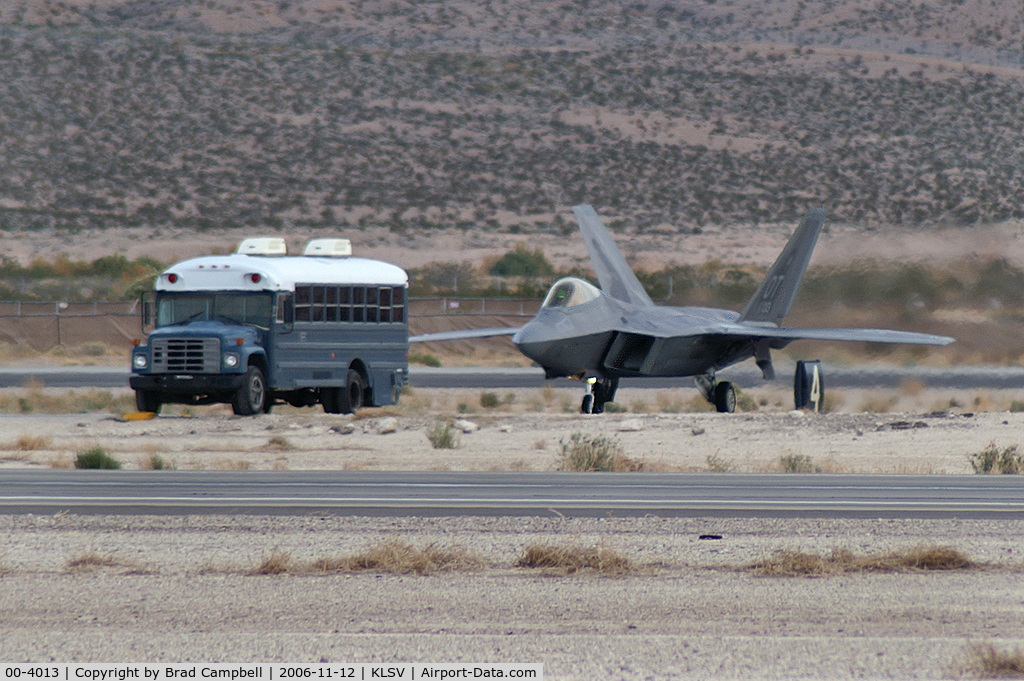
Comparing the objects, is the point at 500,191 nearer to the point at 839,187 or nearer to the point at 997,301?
the point at 839,187

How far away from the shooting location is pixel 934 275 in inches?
1373

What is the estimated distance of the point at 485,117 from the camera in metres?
85.9

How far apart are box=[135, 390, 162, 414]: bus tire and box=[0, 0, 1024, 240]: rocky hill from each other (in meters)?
54.3

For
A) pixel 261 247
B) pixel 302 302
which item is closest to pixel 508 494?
pixel 302 302

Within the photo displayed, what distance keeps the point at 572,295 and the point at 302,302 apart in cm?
492

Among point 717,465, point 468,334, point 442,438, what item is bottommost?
point 442,438

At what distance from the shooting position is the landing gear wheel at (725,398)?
27703mm

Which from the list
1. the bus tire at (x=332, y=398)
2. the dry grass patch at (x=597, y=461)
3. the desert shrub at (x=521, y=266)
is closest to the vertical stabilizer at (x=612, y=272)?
the bus tire at (x=332, y=398)

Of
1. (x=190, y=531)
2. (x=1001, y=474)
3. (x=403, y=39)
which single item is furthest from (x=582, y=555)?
(x=403, y=39)

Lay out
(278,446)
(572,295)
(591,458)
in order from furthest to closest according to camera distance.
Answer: (572,295), (278,446), (591,458)

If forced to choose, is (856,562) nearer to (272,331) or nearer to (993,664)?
(993,664)

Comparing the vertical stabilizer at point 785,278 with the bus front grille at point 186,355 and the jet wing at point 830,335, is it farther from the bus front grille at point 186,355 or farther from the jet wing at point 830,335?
the bus front grille at point 186,355

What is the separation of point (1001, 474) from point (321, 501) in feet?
31.1

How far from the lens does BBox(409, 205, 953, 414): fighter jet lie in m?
24.6
